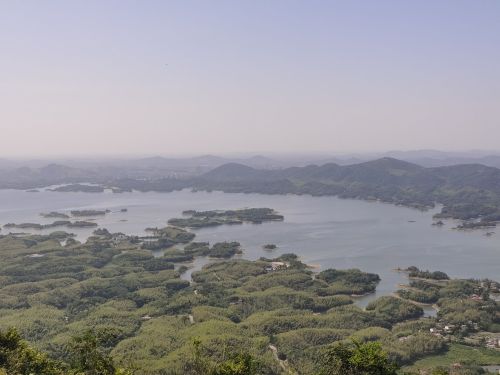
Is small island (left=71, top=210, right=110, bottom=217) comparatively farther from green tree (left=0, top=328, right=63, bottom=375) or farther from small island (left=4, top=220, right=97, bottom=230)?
green tree (left=0, top=328, right=63, bottom=375)

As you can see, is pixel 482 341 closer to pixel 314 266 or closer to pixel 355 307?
pixel 355 307

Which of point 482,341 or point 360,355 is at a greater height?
point 360,355

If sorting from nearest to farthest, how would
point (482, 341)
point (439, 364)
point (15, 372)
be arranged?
point (15, 372) < point (439, 364) < point (482, 341)

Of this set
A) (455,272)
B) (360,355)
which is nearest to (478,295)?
(455,272)

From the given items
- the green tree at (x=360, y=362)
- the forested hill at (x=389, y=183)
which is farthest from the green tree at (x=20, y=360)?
the forested hill at (x=389, y=183)

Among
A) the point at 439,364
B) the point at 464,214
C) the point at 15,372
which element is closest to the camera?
the point at 15,372

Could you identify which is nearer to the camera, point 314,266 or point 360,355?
point 360,355

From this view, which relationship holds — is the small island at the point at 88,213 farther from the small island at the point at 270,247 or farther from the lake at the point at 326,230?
the small island at the point at 270,247

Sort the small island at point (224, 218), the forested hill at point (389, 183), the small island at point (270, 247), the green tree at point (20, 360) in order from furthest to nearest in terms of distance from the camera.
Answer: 1. the forested hill at point (389, 183)
2. the small island at point (224, 218)
3. the small island at point (270, 247)
4. the green tree at point (20, 360)
